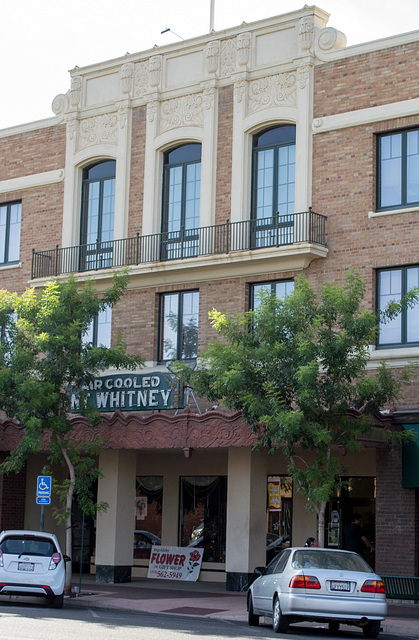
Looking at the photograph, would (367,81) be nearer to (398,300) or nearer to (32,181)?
(398,300)

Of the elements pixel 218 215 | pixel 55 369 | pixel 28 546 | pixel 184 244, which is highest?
pixel 218 215

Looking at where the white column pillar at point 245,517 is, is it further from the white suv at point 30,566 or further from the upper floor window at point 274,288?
the white suv at point 30,566

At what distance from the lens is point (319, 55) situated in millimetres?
25031

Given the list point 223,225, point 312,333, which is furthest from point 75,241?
point 312,333

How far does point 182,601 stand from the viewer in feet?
70.6

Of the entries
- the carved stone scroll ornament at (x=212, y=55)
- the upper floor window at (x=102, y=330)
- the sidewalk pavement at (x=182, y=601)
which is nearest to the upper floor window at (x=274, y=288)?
the upper floor window at (x=102, y=330)

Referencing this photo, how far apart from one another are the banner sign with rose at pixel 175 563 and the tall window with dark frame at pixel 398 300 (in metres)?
8.41

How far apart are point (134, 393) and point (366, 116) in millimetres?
8611

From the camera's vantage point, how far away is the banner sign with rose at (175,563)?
89.2 feet

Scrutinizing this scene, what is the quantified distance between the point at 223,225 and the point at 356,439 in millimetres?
7235

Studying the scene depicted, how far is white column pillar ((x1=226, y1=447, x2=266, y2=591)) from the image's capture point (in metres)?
23.1

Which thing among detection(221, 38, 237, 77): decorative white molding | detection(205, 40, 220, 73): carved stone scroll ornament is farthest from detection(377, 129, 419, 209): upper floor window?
detection(205, 40, 220, 73): carved stone scroll ornament

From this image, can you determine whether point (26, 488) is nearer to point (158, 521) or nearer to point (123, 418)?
point (158, 521)

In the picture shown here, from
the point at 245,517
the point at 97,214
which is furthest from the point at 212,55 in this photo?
the point at 245,517
